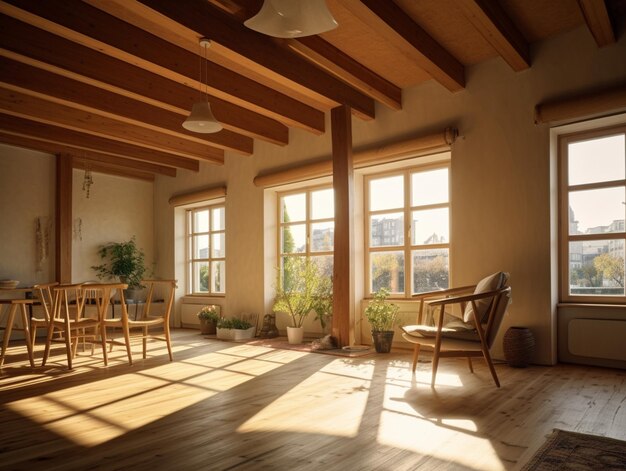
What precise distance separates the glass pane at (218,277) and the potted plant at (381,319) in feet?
11.3

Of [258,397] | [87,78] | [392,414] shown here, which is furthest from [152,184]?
[392,414]

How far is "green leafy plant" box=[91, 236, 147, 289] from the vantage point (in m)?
8.61

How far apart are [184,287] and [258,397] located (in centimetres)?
596

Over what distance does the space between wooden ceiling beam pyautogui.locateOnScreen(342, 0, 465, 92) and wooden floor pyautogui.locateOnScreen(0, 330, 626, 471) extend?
2.93 metres

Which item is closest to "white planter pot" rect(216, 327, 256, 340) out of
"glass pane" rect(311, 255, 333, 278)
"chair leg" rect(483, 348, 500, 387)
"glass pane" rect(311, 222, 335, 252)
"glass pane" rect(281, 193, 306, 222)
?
"glass pane" rect(311, 255, 333, 278)

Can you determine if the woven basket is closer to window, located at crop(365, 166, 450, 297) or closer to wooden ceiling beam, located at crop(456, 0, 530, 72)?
window, located at crop(365, 166, 450, 297)

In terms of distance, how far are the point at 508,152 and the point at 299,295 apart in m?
3.21

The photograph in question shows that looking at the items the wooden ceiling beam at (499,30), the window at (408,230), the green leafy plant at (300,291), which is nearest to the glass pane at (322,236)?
the green leafy plant at (300,291)

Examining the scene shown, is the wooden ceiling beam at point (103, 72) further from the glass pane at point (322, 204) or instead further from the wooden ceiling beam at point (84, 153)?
the wooden ceiling beam at point (84, 153)

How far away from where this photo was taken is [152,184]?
964cm

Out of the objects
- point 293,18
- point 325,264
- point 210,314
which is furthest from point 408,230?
point 293,18

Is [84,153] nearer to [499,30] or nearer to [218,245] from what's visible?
[218,245]

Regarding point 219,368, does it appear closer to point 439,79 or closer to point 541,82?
point 439,79

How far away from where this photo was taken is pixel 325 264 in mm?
7020
